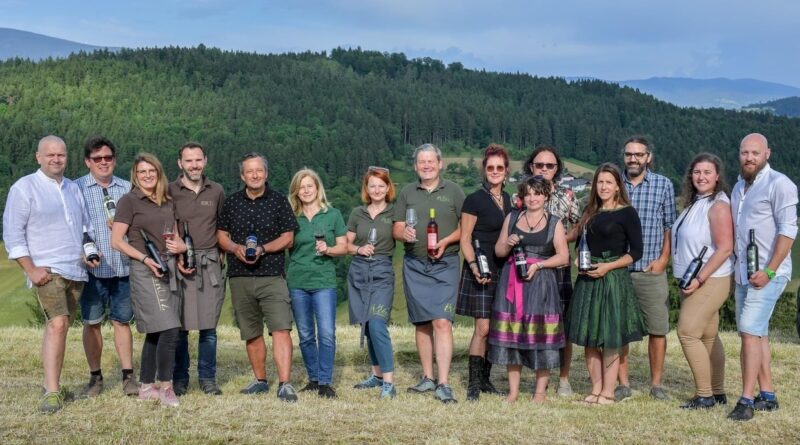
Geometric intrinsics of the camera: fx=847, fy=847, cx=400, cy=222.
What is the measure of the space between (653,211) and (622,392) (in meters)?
1.96

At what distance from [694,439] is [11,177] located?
475ft

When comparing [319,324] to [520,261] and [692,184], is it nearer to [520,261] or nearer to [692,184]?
[520,261]

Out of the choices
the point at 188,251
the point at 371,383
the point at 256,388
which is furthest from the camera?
the point at 371,383

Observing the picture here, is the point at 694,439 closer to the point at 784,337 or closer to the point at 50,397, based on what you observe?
the point at 50,397

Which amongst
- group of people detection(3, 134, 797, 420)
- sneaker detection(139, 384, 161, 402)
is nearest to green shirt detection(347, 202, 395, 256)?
group of people detection(3, 134, 797, 420)

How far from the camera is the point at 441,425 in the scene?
7.47 m

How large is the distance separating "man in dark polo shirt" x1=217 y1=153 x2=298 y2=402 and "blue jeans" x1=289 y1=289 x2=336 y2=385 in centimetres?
15

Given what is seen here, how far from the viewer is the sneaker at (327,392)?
8.86 metres

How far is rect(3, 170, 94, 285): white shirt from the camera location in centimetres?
790

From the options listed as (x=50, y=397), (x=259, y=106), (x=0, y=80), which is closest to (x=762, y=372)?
(x=50, y=397)

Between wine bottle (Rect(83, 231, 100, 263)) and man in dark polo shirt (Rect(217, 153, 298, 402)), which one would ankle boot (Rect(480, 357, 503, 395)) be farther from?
wine bottle (Rect(83, 231, 100, 263))

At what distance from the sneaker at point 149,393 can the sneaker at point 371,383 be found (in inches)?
89.4

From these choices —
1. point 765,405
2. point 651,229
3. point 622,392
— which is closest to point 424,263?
point 651,229

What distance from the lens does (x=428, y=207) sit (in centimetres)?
879
